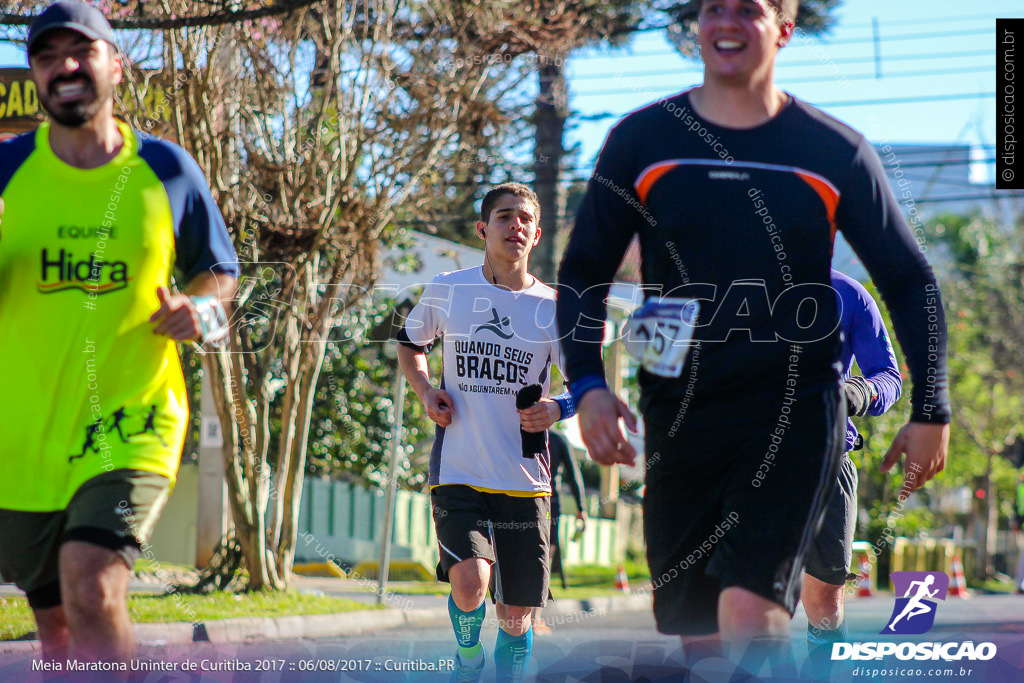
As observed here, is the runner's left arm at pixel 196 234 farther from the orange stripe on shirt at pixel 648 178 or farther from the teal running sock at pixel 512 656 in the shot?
the teal running sock at pixel 512 656

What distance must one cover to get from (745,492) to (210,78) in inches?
284

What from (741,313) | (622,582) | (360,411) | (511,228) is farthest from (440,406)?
(360,411)

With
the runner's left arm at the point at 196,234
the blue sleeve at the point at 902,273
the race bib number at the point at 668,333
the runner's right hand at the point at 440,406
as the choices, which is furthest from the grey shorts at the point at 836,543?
the runner's left arm at the point at 196,234

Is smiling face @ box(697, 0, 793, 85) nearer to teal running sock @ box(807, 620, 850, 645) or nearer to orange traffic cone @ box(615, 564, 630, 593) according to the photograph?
teal running sock @ box(807, 620, 850, 645)

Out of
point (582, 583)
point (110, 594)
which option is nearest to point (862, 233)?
point (110, 594)

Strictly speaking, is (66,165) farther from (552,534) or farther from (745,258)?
(552,534)

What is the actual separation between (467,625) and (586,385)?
214 centimetres

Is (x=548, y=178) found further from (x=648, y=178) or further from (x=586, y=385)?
(x=586, y=385)

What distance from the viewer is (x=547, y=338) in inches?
207

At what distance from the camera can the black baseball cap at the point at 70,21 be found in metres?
3.27

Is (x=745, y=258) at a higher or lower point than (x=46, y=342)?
higher

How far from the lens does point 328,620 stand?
9.20 metres

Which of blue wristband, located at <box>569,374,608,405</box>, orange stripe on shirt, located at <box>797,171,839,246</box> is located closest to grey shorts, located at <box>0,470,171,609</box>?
blue wristband, located at <box>569,374,608,405</box>

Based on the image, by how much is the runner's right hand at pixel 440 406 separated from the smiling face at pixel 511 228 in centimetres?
69
